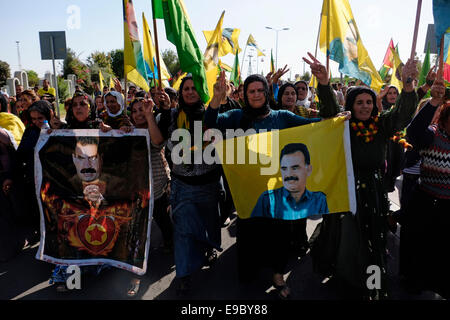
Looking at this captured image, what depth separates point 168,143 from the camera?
3.00 metres

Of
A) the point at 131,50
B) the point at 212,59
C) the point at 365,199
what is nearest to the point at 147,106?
the point at 131,50

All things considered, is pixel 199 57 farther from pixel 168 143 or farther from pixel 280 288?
pixel 280 288

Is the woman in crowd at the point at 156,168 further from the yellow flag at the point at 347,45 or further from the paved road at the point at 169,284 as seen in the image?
the yellow flag at the point at 347,45

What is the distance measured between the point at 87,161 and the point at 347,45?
2.69m

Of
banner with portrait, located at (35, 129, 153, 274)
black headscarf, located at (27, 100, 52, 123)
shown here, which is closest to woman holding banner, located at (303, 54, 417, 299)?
banner with portrait, located at (35, 129, 153, 274)

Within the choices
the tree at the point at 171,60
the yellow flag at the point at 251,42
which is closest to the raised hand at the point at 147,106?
the yellow flag at the point at 251,42

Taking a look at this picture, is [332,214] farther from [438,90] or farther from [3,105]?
[3,105]

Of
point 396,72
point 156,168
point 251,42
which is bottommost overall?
point 156,168

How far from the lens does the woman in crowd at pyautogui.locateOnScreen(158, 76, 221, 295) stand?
2900 mm

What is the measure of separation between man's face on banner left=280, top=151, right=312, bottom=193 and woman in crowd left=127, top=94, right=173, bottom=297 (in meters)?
1.16

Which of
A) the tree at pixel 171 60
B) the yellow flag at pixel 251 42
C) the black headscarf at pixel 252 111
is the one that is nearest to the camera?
the black headscarf at pixel 252 111

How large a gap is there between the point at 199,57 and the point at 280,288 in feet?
7.13

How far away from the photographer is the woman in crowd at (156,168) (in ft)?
9.45

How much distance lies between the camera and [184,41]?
275cm
